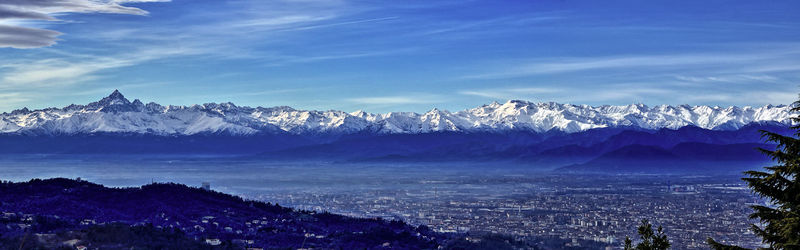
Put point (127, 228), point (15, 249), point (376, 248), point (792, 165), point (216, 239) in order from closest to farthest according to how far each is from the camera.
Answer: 1. point (792, 165)
2. point (15, 249)
3. point (127, 228)
4. point (376, 248)
5. point (216, 239)

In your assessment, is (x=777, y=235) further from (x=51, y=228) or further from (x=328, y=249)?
(x=51, y=228)

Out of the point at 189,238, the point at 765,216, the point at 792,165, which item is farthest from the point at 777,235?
the point at 189,238

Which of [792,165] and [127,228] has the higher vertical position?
[792,165]

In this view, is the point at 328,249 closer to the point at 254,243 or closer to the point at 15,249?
the point at 254,243

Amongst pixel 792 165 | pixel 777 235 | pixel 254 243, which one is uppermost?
pixel 792 165

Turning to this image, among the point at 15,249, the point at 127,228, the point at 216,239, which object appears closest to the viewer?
the point at 15,249

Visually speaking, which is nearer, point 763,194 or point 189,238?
point 763,194
